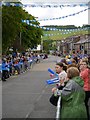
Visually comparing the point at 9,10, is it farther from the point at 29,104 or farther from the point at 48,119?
the point at 48,119

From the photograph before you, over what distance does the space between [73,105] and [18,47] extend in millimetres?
64229

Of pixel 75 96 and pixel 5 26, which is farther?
pixel 5 26

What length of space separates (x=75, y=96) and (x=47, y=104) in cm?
723

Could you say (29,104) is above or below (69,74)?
below

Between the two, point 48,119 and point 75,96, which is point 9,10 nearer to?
point 48,119

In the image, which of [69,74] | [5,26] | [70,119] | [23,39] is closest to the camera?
[70,119]

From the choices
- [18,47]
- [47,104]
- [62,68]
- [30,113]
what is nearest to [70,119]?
[62,68]

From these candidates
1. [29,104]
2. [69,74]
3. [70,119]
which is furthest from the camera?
[29,104]

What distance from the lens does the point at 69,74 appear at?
607 cm

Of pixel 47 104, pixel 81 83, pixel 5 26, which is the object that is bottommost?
pixel 47 104

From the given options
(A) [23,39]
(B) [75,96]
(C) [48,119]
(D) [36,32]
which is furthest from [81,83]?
(D) [36,32]

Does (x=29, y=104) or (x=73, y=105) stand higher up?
(x=73, y=105)

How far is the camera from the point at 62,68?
26.3 feet

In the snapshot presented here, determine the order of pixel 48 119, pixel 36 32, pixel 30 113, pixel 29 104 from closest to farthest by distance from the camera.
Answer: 1. pixel 48 119
2. pixel 30 113
3. pixel 29 104
4. pixel 36 32
